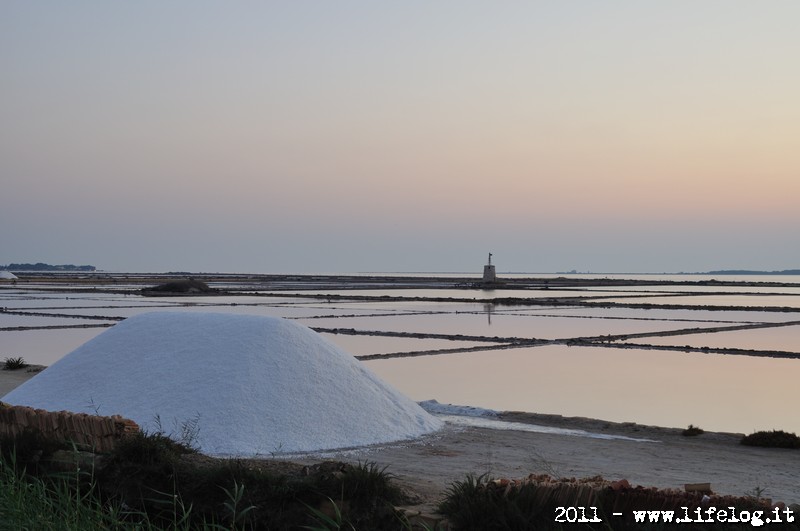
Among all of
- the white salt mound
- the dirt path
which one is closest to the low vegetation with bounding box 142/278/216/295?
the white salt mound

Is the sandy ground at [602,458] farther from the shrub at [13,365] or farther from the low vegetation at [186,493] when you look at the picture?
the shrub at [13,365]

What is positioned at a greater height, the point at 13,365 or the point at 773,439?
the point at 773,439

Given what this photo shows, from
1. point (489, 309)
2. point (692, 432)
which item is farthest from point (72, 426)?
point (489, 309)

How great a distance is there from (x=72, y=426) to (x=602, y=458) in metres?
3.13

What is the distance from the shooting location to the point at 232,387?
6.11 meters

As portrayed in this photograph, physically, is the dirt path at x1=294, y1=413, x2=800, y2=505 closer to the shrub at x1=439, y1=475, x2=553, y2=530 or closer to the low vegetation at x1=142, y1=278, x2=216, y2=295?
the shrub at x1=439, y1=475, x2=553, y2=530

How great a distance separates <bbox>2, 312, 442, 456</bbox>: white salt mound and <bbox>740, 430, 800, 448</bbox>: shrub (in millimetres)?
2156

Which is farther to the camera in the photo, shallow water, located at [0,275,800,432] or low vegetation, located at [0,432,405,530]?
shallow water, located at [0,275,800,432]

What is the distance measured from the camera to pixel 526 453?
231 inches

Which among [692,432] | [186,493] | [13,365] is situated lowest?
[13,365]

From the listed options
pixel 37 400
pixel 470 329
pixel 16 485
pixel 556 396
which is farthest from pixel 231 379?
pixel 470 329

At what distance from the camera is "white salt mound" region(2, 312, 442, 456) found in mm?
5855

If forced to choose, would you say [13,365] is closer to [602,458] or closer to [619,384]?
[619,384]

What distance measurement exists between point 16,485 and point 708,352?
35.5 feet
